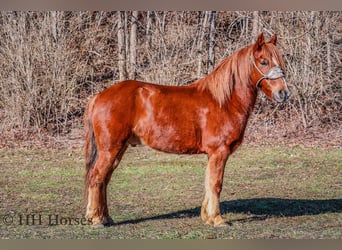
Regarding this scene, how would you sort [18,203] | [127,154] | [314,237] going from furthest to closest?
[127,154], [18,203], [314,237]

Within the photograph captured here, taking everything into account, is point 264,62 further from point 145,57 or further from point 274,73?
point 145,57

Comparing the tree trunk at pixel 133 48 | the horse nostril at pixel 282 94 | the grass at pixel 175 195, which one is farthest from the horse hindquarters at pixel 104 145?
the tree trunk at pixel 133 48

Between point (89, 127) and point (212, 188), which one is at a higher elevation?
point (89, 127)

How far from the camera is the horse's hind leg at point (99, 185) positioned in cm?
574

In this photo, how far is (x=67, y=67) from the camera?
11.7 m

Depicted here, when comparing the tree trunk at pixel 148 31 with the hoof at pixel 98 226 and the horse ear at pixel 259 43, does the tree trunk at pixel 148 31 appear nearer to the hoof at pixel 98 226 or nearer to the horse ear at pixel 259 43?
the horse ear at pixel 259 43

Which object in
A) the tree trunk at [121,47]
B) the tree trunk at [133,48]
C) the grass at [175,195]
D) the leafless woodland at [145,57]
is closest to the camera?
the grass at [175,195]

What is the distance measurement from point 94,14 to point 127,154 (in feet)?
13.6

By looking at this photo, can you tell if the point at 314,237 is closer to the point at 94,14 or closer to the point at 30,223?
the point at 30,223

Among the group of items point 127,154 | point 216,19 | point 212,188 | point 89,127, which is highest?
point 216,19

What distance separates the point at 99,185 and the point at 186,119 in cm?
119

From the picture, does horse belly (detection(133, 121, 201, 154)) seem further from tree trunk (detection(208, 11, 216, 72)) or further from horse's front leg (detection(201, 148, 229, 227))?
tree trunk (detection(208, 11, 216, 72))

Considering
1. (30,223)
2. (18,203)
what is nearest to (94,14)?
(18,203)

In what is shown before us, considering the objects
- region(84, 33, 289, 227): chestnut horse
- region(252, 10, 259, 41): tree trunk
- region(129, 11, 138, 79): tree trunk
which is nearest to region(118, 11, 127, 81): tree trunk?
region(129, 11, 138, 79): tree trunk
